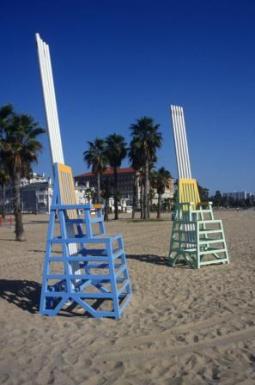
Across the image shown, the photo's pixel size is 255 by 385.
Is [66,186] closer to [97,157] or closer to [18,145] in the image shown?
[18,145]

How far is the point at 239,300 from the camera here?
601cm

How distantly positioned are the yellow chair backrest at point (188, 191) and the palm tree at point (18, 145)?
11687mm

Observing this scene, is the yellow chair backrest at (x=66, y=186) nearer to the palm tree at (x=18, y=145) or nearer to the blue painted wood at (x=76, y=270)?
the blue painted wood at (x=76, y=270)

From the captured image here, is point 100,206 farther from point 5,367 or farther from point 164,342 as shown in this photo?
point 5,367

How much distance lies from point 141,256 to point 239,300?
234 inches

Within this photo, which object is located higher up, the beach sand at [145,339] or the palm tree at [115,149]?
the palm tree at [115,149]

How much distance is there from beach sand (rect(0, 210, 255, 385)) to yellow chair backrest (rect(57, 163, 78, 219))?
1531 millimetres

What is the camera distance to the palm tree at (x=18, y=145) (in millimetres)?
20297

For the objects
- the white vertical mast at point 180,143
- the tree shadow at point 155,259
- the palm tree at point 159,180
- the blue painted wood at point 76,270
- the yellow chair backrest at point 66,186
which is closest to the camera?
the blue painted wood at point 76,270

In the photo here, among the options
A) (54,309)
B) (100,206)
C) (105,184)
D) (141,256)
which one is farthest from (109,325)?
(105,184)

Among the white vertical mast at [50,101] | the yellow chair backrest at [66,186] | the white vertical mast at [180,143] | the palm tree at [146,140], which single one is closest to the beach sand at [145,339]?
the yellow chair backrest at [66,186]

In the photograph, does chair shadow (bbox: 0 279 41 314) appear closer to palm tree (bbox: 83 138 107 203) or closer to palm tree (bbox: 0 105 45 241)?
palm tree (bbox: 0 105 45 241)

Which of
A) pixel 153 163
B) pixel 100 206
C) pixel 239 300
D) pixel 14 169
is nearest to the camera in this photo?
pixel 239 300

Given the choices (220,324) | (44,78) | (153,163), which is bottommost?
(220,324)
